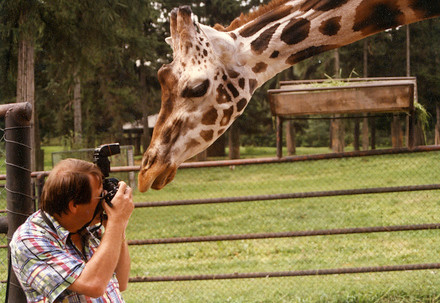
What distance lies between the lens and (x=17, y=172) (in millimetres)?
2078

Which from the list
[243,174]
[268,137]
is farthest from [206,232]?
[268,137]

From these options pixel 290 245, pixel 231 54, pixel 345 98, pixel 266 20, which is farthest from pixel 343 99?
pixel 290 245

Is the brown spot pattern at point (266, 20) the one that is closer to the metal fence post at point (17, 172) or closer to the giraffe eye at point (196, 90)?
the giraffe eye at point (196, 90)

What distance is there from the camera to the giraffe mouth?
85.7 inches

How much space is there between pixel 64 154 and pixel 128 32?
3.10 metres

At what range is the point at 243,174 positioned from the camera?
15680mm

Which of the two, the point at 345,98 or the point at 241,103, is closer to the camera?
the point at 241,103

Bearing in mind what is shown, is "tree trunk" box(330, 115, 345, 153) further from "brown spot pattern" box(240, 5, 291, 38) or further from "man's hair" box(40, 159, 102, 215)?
"man's hair" box(40, 159, 102, 215)

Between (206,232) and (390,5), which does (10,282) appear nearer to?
(390,5)

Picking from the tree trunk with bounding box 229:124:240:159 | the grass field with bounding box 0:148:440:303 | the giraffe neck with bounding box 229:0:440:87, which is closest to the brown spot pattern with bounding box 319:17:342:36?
the giraffe neck with bounding box 229:0:440:87

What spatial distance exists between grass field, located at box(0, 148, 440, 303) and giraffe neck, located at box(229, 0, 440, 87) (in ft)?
7.96

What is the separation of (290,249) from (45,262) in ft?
16.6

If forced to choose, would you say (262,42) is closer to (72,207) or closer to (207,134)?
(207,134)

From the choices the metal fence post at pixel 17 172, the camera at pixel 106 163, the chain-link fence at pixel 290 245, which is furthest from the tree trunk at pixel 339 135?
the camera at pixel 106 163
